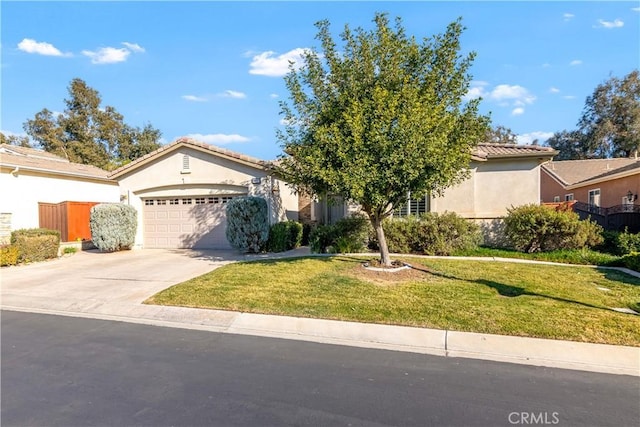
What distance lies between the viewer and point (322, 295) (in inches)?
285

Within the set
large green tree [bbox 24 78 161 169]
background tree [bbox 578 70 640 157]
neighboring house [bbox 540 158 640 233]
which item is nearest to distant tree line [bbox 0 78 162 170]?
large green tree [bbox 24 78 161 169]

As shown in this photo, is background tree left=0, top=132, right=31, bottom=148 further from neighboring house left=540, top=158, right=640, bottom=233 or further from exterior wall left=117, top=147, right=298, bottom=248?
neighboring house left=540, top=158, right=640, bottom=233

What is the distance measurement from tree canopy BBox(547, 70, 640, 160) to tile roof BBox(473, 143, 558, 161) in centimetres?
3056

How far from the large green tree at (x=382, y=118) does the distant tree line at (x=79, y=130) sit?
3604cm

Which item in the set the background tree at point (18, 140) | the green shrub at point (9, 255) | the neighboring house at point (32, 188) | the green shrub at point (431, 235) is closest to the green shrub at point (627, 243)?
the green shrub at point (431, 235)

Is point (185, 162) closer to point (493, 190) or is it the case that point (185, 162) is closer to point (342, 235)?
point (342, 235)

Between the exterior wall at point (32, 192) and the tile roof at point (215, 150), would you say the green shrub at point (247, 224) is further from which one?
the exterior wall at point (32, 192)

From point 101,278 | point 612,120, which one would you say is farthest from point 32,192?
point 612,120

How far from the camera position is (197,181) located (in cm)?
1488

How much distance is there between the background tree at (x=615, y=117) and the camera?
37.1 m

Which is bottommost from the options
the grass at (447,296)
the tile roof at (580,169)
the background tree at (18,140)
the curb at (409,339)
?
the curb at (409,339)

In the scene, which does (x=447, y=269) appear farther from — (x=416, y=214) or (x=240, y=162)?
(x=240, y=162)

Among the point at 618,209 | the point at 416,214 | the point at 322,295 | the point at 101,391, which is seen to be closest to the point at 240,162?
the point at 416,214

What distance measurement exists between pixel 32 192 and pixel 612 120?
50419mm
